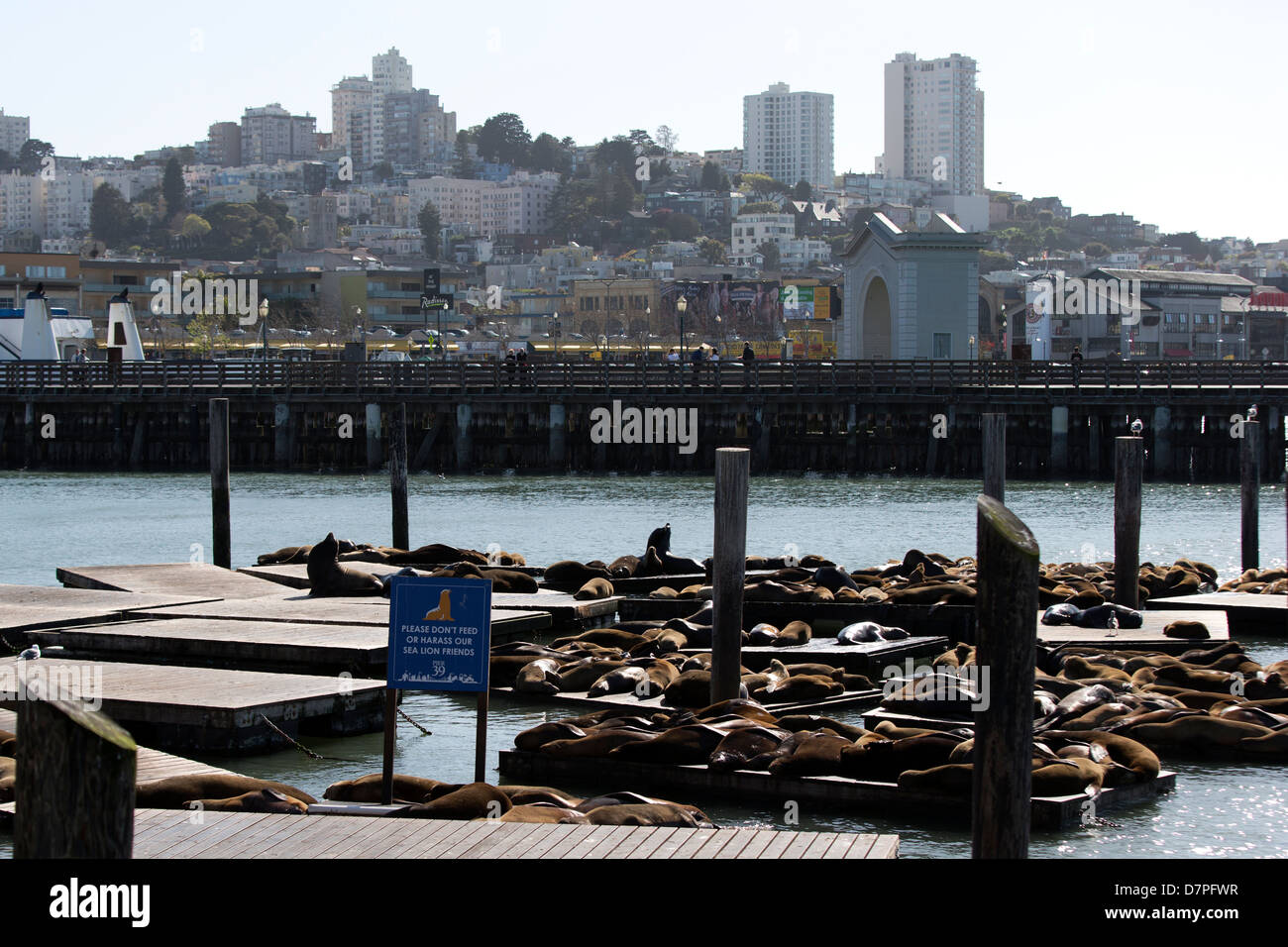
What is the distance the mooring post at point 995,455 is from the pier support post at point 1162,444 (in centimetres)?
2819

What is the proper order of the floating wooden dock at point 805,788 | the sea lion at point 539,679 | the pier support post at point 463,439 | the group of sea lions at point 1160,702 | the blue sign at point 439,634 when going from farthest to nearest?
the pier support post at point 463,439 < the sea lion at point 539,679 < the group of sea lions at point 1160,702 < the floating wooden dock at point 805,788 < the blue sign at point 439,634

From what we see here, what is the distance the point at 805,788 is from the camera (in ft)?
41.1

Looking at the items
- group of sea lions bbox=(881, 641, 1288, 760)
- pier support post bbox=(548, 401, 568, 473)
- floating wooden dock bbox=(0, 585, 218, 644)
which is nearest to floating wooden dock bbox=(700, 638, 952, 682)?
group of sea lions bbox=(881, 641, 1288, 760)

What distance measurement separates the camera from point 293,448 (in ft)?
181

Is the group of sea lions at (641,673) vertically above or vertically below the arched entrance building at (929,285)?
below

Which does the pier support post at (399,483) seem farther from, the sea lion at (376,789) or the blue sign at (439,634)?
the blue sign at (439,634)

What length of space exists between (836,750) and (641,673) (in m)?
3.84

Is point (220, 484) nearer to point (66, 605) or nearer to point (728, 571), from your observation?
point (66, 605)

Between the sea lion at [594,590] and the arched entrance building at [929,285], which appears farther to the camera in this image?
the arched entrance building at [929,285]

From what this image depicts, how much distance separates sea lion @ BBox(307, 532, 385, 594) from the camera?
2127cm

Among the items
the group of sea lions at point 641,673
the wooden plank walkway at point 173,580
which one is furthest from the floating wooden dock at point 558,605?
the group of sea lions at point 641,673

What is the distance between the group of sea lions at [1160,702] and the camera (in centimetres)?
1413
